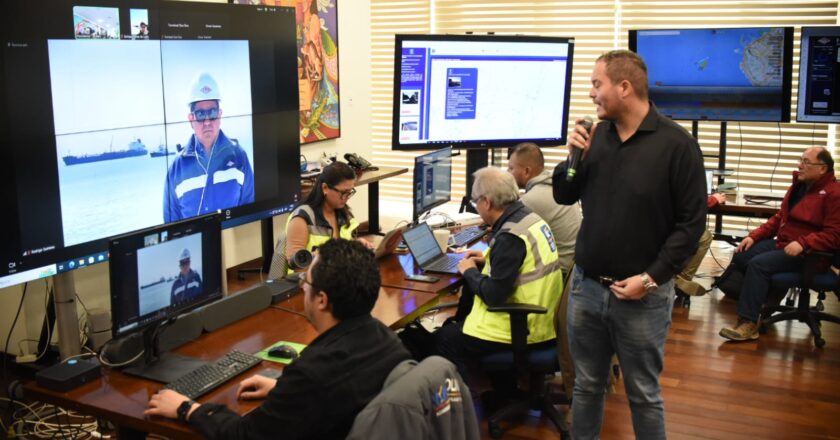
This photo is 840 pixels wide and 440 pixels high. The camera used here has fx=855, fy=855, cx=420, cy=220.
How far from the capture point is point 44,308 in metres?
4.71

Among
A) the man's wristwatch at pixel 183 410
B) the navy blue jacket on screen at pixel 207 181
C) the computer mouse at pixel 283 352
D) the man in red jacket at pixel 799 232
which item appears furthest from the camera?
the man in red jacket at pixel 799 232

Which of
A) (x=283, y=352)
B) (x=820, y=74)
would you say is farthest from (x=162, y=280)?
(x=820, y=74)

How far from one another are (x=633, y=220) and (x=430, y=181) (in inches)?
81.3

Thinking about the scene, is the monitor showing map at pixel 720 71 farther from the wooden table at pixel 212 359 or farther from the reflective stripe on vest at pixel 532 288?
the wooden table at pixel 212 359

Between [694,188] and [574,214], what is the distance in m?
1.54

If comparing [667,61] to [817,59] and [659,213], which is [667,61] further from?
[659,213]

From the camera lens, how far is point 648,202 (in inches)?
120

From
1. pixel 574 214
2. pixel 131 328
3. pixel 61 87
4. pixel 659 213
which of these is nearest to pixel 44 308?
pixel 61 87

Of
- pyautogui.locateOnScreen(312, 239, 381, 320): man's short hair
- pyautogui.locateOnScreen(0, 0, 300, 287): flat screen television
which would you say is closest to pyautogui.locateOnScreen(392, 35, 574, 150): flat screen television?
pyautogui.locateOnScreen(0, 0, 300, 287): flat screen television

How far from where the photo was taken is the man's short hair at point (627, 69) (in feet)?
10.1

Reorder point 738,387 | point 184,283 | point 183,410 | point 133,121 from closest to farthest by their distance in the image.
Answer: point 183,410 < point 184,283 < point 133,121 < point 738,387

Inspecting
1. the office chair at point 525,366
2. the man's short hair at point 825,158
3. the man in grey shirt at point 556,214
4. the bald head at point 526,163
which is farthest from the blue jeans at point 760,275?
the office chair at point 525,366

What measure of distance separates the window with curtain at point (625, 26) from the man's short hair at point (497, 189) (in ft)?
11.8

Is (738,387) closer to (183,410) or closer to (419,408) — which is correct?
(419,408)
